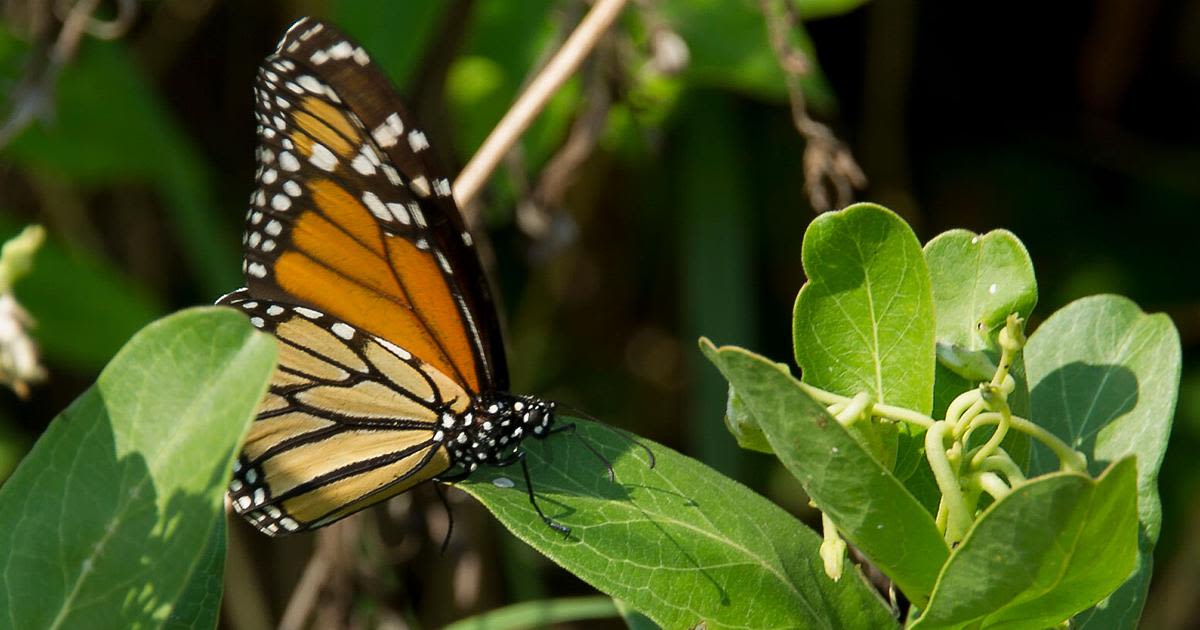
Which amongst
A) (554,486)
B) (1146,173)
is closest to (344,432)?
(554,486)

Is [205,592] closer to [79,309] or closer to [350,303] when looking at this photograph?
[350,303]

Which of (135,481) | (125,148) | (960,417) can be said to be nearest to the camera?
(135,481)

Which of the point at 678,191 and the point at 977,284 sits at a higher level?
the point at 977,284

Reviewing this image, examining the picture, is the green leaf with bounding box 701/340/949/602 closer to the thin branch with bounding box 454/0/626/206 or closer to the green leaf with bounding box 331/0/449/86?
the thin branch with bounding box 454/0/626/206

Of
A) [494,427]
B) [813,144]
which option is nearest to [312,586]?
[494,427]

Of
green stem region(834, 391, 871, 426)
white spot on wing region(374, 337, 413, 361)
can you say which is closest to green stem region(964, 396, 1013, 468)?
green stem region(834, 391, 871, 426)

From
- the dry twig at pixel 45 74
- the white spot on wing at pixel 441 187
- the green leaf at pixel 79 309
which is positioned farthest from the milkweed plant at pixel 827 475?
the green leaf at pixel 79 309
